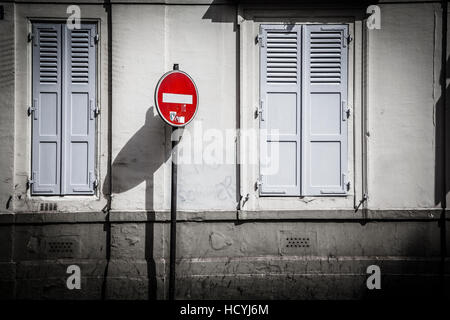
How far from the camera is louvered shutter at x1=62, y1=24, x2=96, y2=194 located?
5234 millimetres

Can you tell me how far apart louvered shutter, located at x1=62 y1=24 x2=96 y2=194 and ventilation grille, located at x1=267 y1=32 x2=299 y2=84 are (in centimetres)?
259

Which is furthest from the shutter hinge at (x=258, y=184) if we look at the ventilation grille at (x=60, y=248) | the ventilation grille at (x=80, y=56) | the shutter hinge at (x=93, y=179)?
the ventilation grille at (x=80, y=56)

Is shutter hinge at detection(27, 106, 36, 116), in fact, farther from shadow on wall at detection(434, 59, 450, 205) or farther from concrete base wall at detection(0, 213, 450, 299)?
shadow on wall at detection(434, 59, 450, 205)

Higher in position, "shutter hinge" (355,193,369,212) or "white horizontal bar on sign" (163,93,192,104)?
"white horizontal bar on sign" (163,93,192,104)

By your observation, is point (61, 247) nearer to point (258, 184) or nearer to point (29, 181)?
point (29, 181)

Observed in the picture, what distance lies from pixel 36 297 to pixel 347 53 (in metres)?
5.69

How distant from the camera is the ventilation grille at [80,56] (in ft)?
17.2

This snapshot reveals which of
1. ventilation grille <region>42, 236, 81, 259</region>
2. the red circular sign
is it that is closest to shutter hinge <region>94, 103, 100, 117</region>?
the red circular sign

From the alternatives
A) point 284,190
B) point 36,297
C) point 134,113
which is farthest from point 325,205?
point 36,297

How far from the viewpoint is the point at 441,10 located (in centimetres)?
521

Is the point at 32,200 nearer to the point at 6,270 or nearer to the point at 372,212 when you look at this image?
the point at 6,270

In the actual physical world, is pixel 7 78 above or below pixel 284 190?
above

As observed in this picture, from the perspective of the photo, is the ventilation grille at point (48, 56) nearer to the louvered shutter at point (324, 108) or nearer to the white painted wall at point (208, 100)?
the white painted wall at point (208, 100)

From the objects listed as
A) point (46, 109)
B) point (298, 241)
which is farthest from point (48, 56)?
point (298, 241)
